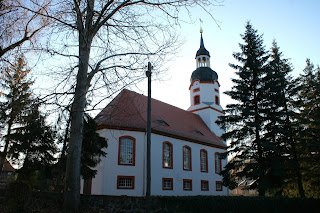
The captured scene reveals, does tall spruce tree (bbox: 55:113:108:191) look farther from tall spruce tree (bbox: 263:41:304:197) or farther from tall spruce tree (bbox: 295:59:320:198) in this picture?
tall spruce tree (bbox: 295:59:320:198)

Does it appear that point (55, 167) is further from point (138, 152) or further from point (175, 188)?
point (175, 188)

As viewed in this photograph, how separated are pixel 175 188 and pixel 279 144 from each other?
9003mm

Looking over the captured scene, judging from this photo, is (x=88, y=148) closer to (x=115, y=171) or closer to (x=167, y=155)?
(x=115, y=171)

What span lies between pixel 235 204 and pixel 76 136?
370 inches

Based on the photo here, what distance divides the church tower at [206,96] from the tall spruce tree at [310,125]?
11624mm

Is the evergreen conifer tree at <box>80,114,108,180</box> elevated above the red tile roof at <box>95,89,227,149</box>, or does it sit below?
below

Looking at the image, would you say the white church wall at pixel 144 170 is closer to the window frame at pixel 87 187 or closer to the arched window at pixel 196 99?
the window frame at pixel 87 187

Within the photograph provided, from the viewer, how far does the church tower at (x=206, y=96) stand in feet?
107

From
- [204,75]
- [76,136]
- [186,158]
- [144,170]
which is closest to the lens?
[76,136]

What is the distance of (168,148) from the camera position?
76.7 feet

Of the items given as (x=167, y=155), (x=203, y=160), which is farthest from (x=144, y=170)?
(x=203, y=160)

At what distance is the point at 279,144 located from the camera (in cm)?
1798

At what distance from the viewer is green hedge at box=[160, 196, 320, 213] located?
12340mm

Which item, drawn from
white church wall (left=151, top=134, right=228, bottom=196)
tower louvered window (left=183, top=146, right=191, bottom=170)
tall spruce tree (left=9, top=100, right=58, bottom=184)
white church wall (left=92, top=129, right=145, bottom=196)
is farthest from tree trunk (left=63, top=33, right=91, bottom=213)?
tower louvered window (left=183, top=146, right=191, bottom=170)
